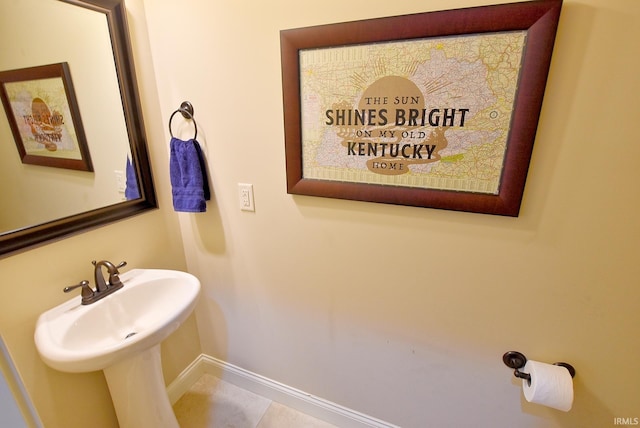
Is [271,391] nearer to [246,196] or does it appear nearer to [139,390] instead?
[139,390]

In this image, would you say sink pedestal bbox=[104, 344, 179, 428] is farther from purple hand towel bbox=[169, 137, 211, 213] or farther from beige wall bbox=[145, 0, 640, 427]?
purple hand towel bbox=[169, 137, 211, 213]

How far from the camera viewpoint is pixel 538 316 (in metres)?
0.95

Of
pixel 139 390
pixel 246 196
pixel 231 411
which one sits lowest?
pixel 231 411

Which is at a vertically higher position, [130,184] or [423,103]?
[423,103]

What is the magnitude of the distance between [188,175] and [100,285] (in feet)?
1.82

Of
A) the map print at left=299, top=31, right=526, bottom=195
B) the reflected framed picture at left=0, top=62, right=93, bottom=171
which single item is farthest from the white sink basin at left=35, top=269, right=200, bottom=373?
the map print at left=299, top=31, right=526, bottom=195

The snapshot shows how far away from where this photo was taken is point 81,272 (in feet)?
3.69

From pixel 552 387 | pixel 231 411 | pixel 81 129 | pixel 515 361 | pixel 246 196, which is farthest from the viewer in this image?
pixel 231 411

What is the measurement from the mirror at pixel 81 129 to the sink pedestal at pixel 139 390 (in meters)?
0.55

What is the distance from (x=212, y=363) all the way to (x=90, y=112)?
146 centimetres

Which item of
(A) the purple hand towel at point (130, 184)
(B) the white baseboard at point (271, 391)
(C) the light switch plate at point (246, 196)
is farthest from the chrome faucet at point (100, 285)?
(B) the white baseboard at point (271, 391)

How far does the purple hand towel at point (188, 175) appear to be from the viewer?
128cm

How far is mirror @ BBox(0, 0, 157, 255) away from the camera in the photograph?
3.06 feet

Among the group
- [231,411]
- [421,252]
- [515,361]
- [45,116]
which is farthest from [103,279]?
[515,361]
